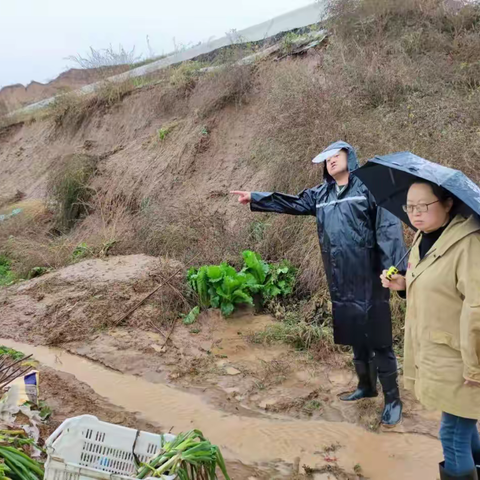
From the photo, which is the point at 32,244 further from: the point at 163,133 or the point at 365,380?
the point at 365,380

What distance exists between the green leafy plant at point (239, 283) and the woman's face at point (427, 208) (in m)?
3.87

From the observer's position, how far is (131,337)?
586 centimetres

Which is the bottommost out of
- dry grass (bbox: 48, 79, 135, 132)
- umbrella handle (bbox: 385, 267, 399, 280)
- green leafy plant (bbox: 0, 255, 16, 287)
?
green leafy plant (bbox: 0, 255, 16, 287)

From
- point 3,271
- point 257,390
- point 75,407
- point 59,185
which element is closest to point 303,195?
point 257,390

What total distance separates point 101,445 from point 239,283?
359 centimetres

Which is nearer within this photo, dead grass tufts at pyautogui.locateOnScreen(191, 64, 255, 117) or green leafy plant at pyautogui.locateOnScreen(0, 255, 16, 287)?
green leafy plant at pyautogui.locateOnScreen(0, 255, 16, 287)

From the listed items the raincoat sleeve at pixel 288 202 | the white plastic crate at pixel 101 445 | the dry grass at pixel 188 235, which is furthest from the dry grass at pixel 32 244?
the white plastic crate at pixel 101 445

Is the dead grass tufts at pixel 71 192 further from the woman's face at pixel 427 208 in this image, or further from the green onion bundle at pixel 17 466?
the woman's face at pixel 427 208

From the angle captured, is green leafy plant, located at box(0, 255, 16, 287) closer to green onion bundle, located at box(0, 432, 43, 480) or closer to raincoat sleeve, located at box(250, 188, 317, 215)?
raincoat sleeve, located at box(250, 188, 317, 215)

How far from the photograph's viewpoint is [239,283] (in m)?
6.07

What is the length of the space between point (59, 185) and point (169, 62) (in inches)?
241

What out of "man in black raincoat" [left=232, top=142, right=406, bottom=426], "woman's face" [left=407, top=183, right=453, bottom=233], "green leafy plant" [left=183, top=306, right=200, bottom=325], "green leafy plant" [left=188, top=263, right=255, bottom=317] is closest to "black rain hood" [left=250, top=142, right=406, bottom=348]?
"man in black raincoat" [left=232, top=142, right=406, bottom=426]

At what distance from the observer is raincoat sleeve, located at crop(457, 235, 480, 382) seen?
6.59 ft

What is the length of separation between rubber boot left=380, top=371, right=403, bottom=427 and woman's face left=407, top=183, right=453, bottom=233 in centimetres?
174
